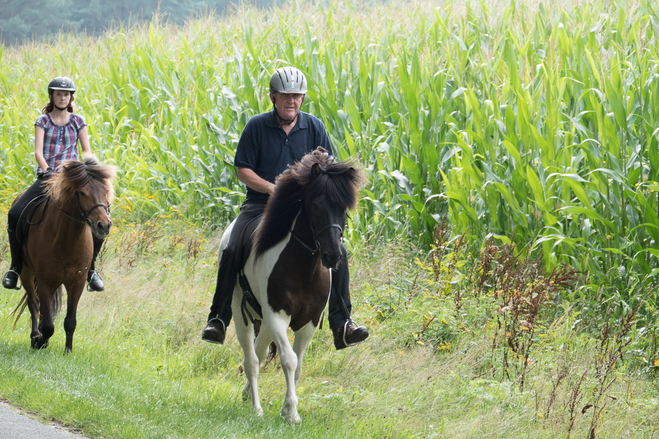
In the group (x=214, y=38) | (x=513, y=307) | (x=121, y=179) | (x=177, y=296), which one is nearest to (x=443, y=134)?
(x=513, y=307)

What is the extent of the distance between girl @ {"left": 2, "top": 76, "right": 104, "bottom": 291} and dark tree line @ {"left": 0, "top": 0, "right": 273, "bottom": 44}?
1164 inches

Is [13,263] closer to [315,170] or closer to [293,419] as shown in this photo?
[293,419]

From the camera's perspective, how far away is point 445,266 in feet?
22.1

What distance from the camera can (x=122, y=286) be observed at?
27.5 ft

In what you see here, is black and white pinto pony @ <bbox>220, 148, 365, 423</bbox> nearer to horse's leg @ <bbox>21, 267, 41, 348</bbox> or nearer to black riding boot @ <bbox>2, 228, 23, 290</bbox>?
horse's leg @ <bbox>21, 267, 41, 348</bbox>

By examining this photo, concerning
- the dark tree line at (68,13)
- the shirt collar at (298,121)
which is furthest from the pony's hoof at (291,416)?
the dark tree line at (68,13)

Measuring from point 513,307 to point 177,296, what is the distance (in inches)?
153

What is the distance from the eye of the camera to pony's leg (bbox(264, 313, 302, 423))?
15.3ft

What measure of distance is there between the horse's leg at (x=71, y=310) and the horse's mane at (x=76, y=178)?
0.83 meters

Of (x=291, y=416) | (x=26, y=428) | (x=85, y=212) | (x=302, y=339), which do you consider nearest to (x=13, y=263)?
(x=85, y=212)

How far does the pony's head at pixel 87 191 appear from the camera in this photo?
611 centimetres

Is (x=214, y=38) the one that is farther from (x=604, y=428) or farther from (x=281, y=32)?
(x=604, y=428)

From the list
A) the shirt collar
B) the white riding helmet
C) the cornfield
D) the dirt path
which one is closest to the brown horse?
the dirt path

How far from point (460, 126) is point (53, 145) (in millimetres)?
4523
